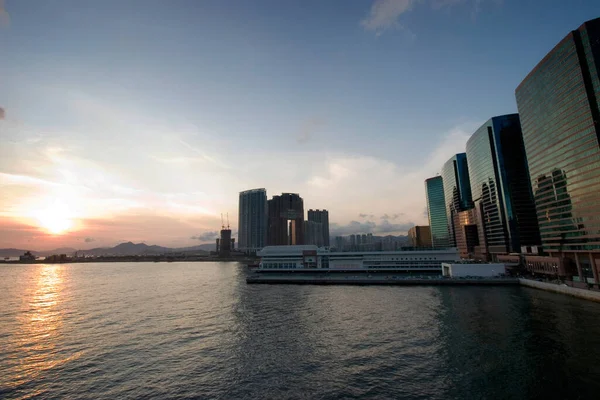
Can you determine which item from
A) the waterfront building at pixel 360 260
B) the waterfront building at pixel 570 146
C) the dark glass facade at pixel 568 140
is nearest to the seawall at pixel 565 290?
the waterfront building at pixel 570 146

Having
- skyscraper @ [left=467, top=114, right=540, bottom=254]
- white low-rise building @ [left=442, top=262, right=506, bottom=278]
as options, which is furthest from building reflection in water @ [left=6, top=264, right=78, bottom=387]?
skyscraper @ [left=467, top=114, right=540, bottom=254]

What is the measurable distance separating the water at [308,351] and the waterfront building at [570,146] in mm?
32711

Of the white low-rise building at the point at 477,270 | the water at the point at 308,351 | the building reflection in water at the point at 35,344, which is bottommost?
the water at the point at 308,351

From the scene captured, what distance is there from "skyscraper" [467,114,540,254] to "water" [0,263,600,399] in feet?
338

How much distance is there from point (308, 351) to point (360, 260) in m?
131

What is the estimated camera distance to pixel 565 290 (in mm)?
85125

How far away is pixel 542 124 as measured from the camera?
115m

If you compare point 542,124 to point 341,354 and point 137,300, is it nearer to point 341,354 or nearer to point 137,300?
point 341,354

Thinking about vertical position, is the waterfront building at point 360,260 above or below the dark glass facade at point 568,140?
below

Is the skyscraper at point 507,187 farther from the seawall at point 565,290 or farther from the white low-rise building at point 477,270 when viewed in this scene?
the seawall at point 565,290

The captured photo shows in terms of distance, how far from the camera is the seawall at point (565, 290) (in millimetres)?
75375

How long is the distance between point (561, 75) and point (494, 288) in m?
83.9

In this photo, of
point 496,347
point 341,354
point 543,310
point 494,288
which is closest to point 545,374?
point 496,347

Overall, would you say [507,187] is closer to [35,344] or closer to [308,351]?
[308,351]
